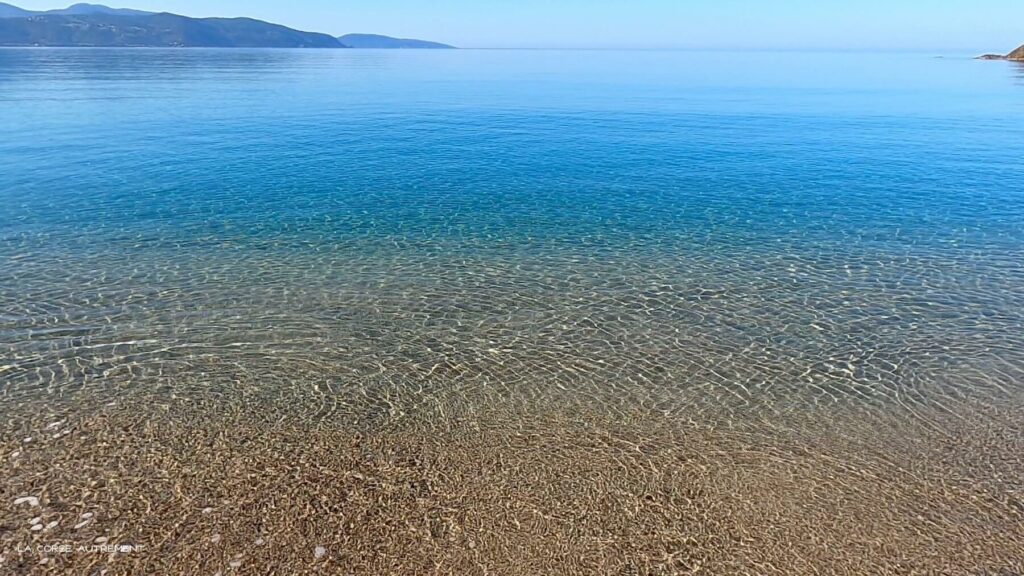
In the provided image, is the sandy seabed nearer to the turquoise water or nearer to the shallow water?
the shallow water

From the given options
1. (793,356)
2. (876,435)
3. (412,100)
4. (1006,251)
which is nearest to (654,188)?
(1006,251)

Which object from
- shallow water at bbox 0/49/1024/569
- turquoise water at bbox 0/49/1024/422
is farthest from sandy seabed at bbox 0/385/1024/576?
turquoise water at bbox 0/49/1024/422

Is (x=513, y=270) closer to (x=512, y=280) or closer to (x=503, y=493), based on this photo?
(x=512, y=280)

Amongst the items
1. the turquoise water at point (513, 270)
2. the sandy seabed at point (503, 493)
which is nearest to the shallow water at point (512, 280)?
the turquoise water at point (513, 270)

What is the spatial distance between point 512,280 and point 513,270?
63 cm

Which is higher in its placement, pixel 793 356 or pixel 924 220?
pixel 924 220

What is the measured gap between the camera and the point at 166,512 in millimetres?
7000

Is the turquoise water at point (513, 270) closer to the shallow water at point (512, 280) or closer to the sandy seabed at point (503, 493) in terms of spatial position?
the shallow water at point (512, 280)

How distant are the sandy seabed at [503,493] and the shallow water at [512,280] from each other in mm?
315

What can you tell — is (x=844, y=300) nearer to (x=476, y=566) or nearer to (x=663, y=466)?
(x=663, y=466)

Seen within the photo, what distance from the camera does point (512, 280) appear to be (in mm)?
14117

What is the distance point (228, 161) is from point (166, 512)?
22.7 m

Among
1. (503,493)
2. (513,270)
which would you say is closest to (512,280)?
(513,270)

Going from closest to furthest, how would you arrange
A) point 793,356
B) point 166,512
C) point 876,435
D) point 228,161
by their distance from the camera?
1. point 166,512
2. point 876,435
3. point 793,356
4. point 228,161
